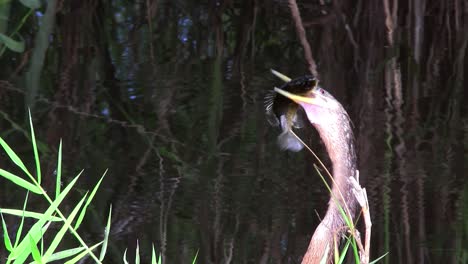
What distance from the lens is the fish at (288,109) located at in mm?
1524

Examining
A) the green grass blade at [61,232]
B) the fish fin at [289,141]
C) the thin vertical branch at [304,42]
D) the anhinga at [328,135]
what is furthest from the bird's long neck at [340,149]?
the thin vertical branch at [304,42]

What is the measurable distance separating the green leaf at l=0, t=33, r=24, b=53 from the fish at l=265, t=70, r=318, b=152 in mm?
1752

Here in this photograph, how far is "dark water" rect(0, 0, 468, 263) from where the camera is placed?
2.16 m

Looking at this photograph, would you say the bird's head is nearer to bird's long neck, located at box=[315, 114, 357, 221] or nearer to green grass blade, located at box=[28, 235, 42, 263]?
bird's long neck, located at box=[315, 114, 357, 221]

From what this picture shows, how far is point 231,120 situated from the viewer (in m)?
2.82

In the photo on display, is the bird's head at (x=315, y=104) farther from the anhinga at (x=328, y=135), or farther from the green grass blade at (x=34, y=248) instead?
the green grass blade at (x=34, y=248)

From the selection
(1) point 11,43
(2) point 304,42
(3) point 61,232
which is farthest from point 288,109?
(1) point 11,43

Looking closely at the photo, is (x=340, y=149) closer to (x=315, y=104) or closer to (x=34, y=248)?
(x=315, y=104)

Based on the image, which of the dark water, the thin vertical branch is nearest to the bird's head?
the dark water

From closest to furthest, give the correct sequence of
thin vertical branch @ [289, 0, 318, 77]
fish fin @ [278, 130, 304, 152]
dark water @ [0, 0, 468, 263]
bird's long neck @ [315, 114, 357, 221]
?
bird's long neck @ [315, 114, 357, 221] < fish fin @ [278, 130, 304, 152] < dark water @ [0, 0, 468, 263] < thin vertical branch @ [289, 0, 318, 77]

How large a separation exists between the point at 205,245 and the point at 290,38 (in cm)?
161

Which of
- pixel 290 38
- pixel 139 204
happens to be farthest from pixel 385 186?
pixel 290 38

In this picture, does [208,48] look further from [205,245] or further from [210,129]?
[205,245]

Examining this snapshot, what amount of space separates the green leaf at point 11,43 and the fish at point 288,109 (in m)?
1.75
